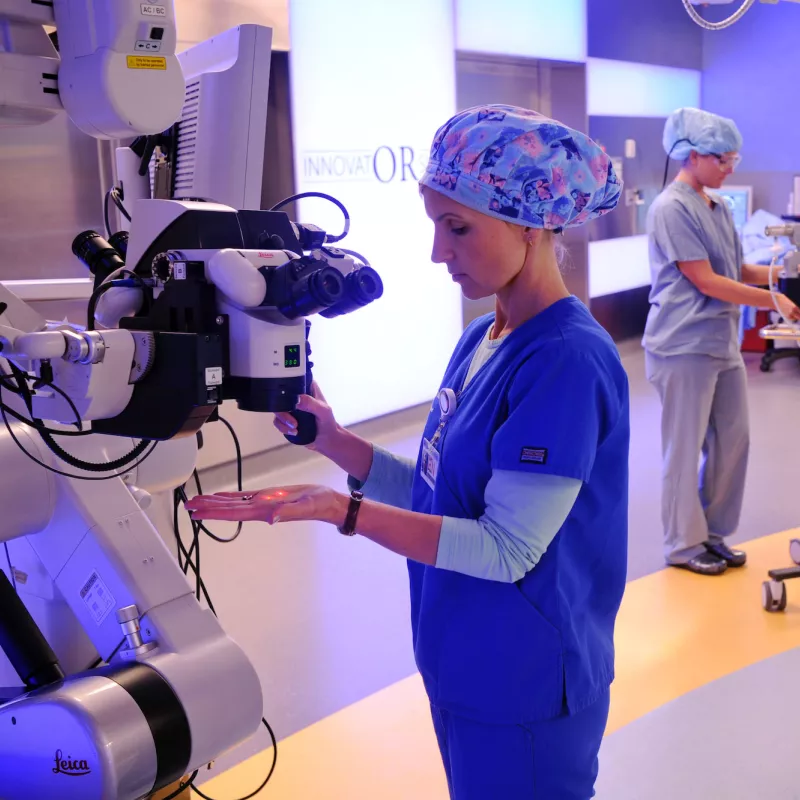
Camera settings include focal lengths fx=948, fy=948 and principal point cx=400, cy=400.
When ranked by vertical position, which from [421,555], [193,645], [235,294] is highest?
[235,294]

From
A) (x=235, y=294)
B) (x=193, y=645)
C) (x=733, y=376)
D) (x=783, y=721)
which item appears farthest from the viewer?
(x=733, y=376)

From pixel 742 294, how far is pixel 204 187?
215cm

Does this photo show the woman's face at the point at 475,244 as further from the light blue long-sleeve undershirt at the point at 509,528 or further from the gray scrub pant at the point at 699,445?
the gray scrub pant at the point at 699,445

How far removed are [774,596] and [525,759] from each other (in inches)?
79.7

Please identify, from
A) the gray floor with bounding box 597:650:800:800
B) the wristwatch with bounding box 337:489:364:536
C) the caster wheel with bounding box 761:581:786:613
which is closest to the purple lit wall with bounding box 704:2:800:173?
the caster wheel with bounding box 761:581:786:613

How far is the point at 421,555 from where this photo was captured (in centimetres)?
120

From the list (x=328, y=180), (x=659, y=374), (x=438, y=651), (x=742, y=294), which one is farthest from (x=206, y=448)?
(x=438, y=651)

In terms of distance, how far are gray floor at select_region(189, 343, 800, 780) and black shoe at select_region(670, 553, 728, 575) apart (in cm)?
14

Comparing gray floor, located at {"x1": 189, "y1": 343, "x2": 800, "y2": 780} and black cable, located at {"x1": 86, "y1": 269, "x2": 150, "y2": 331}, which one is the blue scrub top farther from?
gray floor, located at {"x1": 189, "y1": 343, "x2": 800, "y2": 780}

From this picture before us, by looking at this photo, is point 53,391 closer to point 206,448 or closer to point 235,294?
point 235,294

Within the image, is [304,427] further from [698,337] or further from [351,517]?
[698,337]

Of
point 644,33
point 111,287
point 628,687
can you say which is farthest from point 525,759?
point 644,33

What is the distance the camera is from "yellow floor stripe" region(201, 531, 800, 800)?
2.18 metres

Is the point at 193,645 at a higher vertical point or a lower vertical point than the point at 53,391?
lower
